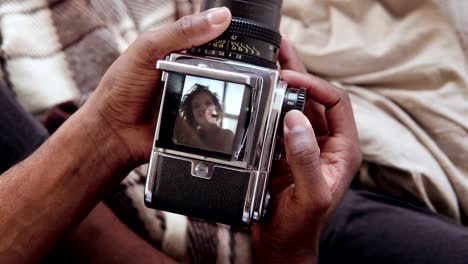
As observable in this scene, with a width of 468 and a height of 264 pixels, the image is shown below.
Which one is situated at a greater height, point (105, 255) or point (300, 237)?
point (300, 237)

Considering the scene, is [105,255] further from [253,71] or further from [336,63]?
[336,63]

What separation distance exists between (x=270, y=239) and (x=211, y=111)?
21cm

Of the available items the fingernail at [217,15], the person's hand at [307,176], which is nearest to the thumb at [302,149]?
the person's hand at [307,176]

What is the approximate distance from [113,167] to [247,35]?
9.6 inches

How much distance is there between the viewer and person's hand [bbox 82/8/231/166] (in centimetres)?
64

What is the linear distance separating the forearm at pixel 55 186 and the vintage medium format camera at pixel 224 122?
121 millimetres

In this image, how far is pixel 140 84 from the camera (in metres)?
0.69

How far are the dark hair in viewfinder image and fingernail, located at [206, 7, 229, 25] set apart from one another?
0.07m

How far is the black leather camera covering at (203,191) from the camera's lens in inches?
25.1

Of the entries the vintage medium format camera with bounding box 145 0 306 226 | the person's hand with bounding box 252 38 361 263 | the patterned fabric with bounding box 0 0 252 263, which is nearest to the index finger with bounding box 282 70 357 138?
the person's hand with bounding box 252 38 361 263

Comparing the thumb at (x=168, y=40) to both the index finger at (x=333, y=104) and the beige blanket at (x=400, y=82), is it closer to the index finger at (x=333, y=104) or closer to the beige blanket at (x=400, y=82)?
the index finger at (x=333, y=104)

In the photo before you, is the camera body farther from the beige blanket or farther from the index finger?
the beige blanket

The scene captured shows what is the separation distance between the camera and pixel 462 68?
3.09 feet

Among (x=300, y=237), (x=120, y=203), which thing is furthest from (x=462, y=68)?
(x=120, y=203)
